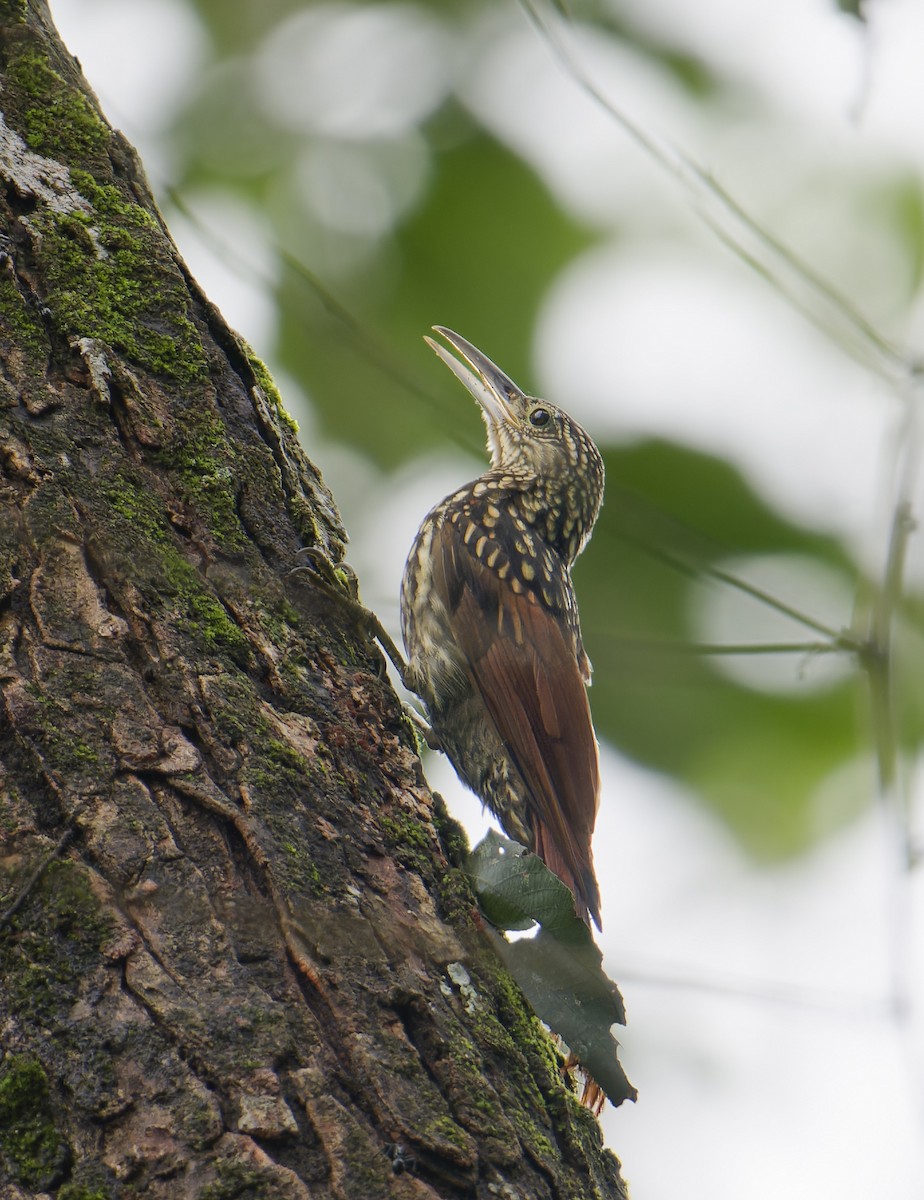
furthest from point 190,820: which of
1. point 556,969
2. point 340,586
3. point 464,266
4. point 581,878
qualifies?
point 464,266

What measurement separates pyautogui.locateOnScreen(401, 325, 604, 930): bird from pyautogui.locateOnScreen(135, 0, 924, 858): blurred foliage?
0.60 feet

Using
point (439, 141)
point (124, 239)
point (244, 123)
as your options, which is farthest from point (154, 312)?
point (244, 123)

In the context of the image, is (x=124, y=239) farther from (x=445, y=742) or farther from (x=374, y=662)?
(x=445, y=742)

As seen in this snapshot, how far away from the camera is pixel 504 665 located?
3682 millimetres

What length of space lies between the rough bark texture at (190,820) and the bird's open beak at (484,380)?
1.98 metres

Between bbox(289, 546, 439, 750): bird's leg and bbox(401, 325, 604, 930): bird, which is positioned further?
bbox(401, 325, 604, 930): bird

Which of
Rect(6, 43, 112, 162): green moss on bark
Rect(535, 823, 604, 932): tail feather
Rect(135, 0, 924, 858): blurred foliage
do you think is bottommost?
Rect(535, 823, 604, 932): tail feather

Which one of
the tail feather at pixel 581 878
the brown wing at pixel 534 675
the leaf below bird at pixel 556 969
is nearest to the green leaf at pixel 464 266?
the brown wing at pixel 534 675

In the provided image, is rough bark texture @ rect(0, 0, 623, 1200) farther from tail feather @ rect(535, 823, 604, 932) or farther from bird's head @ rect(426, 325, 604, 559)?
bird's head @ rect(426, 325, 604, 559)

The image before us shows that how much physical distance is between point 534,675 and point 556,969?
1.77 m

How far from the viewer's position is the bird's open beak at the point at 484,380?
4.27 m

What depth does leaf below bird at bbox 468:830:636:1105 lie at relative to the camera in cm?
190

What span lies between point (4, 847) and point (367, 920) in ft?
1.59

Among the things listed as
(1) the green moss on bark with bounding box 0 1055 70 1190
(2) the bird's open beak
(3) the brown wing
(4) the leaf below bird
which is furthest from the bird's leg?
(2) the bird's open beak
